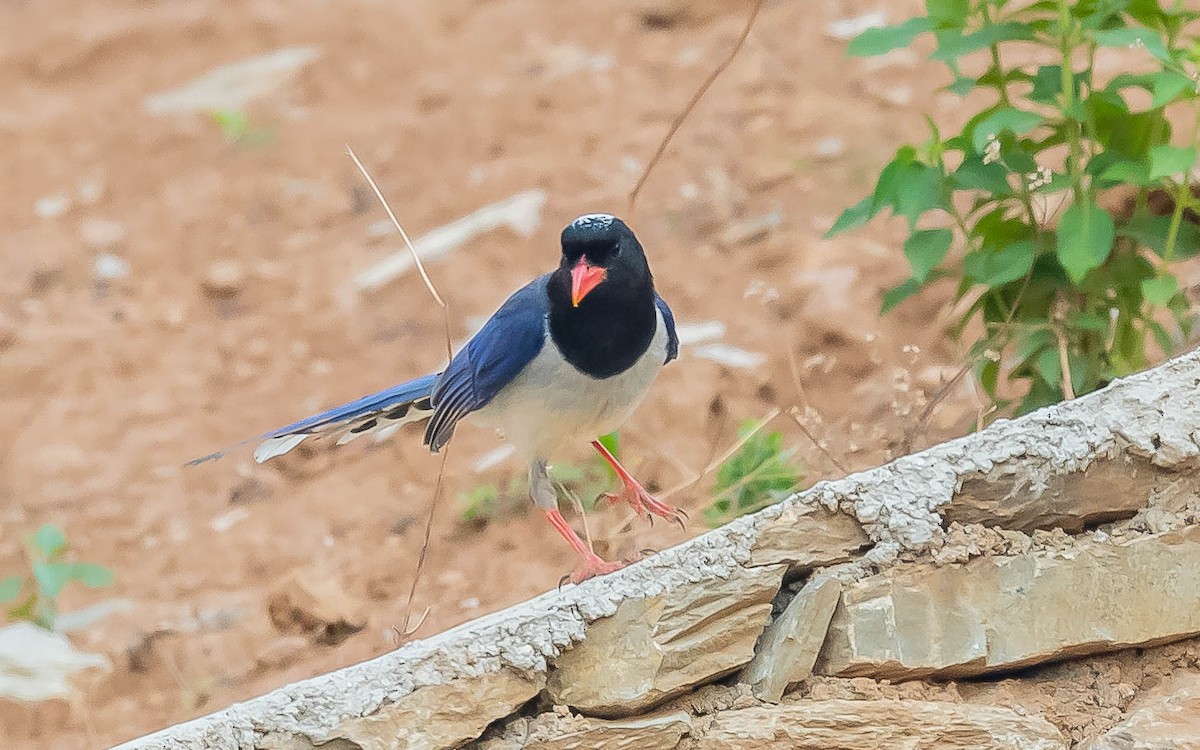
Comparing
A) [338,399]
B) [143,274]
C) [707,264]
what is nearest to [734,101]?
[707,264]

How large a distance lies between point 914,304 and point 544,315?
2.35m

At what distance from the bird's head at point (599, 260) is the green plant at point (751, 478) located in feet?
2.92

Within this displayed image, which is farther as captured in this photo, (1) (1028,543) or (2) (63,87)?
(2) (63,87)

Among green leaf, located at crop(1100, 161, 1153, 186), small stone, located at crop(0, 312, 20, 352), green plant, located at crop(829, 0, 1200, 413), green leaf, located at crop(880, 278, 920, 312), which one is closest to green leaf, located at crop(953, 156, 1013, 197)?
green plant, located at crop(829, 0, 1200, 413)

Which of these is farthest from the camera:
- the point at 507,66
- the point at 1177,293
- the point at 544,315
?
the point at 507,66

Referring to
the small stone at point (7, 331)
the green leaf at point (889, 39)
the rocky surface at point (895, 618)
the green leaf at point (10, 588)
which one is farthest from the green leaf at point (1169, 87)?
the small stone at point (7, 331)

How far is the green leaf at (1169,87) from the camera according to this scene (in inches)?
131

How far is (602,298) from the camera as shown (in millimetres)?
3324

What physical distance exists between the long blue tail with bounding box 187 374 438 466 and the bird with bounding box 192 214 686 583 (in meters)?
0.03

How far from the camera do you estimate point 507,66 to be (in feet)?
27.7

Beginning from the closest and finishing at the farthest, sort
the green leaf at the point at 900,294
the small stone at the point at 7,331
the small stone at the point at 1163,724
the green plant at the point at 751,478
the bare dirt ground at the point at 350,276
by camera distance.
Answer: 1. the small stone at the point at 1163,724
2. the green leaf at the point at 900,294
3. the green plant at the point at 751,478
4. the bare dirt ground at the point at 350,276
5. the small stone at the point at 7,331

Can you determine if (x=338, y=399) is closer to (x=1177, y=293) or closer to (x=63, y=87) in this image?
(x=1177, y=293)

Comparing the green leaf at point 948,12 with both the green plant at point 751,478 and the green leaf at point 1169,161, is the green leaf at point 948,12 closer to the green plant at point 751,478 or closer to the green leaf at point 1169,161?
the green leaf at point 1169,161

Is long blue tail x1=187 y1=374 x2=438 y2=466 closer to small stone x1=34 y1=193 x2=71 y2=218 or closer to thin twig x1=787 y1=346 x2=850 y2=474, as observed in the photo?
thin twig x1=787 y1=346 x2=850 y2=474
